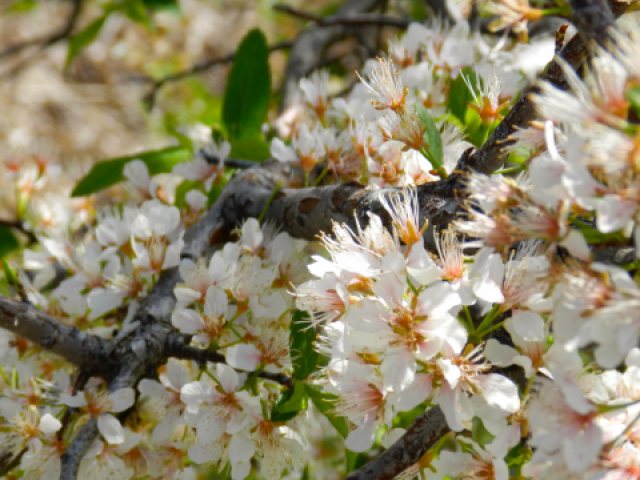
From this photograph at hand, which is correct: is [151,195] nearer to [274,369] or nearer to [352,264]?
[274,369]

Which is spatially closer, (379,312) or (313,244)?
(379,312)

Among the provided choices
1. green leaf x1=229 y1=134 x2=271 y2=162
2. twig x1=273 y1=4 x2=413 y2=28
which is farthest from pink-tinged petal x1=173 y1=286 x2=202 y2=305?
twig x1=273 y1=4 x2=413 y2=28

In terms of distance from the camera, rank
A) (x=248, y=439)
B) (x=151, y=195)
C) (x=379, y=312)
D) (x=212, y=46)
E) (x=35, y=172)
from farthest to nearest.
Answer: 1. (x=212, y=46)
2. (x=35, y=172)
3. (x=151, y=195)
4. (x=248, y=439)
5. (x=379, y=312)

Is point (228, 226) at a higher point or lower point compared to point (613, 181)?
lower

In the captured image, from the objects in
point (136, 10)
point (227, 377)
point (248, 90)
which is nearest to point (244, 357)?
point (227, 377)

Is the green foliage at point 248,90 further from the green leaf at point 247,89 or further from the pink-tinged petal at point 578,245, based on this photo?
the pink-tinged petal at point 578,245

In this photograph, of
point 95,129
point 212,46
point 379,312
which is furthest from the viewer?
point 212,46

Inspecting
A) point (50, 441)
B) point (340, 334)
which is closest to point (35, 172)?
point (50, 441)

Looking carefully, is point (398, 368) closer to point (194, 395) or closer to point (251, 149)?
point (194, 395)
